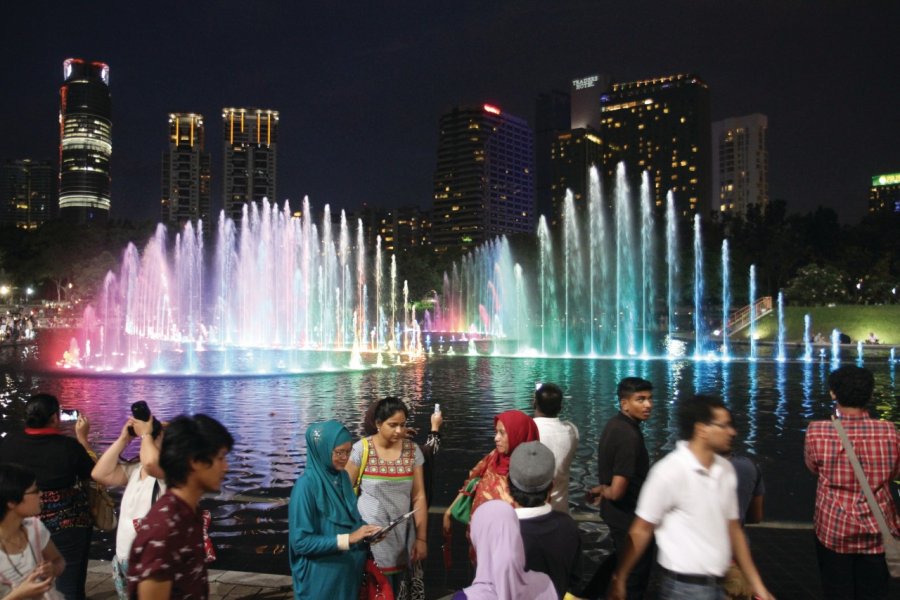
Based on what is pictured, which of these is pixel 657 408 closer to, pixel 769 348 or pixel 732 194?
pixel 769 348

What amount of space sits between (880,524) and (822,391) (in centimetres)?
1810

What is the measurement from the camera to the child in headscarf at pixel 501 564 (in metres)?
3.15

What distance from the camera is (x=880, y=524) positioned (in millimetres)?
4207

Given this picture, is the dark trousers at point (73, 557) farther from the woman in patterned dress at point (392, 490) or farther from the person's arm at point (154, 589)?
the person's arm at point (154, 589)

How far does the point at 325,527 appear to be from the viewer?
387cm

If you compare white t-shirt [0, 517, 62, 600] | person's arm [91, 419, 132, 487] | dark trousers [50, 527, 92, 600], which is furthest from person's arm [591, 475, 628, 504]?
dark trousers [50, 527, 92, 600]

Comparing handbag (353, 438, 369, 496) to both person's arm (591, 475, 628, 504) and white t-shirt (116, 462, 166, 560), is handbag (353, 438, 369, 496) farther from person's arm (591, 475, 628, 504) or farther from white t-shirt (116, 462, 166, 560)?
person's arm (591, 475, 628, 504)

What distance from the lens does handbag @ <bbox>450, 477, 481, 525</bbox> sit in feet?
14.9

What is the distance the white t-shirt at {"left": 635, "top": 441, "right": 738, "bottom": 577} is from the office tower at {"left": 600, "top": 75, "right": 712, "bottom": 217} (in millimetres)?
178561

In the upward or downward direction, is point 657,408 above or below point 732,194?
below

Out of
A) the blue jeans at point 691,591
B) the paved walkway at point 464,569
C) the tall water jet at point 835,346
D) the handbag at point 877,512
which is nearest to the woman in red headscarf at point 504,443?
the blue jeans at point 691,591

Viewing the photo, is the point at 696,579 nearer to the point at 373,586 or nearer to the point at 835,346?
the point at 373,586

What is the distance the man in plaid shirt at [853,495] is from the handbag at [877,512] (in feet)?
0.12

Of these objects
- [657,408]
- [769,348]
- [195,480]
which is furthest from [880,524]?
[769,348]
